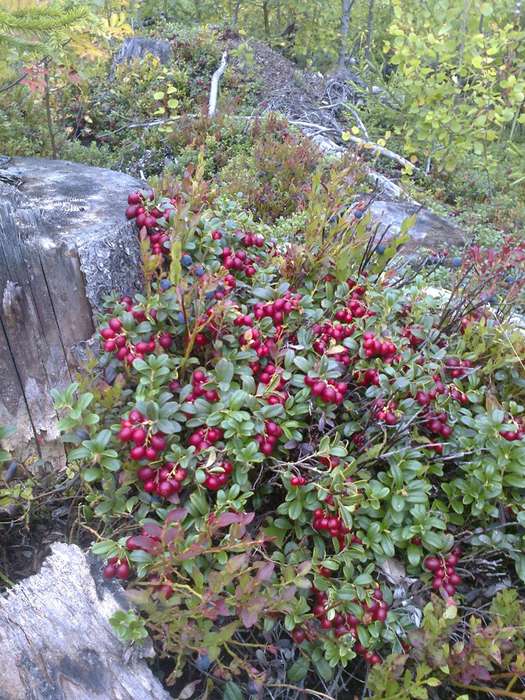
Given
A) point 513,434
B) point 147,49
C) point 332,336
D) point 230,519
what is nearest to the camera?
point 230,519

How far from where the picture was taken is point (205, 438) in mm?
1962

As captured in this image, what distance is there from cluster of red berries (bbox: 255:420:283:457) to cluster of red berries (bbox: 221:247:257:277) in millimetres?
853

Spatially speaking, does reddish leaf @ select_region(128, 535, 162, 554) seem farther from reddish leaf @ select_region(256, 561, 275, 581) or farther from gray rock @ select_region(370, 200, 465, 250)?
gray rock @ select_region(370, 200, 465, 250)

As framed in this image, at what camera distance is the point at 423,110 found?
21.1 ft

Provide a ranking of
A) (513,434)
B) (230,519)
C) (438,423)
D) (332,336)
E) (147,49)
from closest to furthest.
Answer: (230,519)
(513,434)
(438,423)
(332,336)
(147,49)

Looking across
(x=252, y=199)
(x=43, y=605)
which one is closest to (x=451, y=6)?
(x=252, y=199)

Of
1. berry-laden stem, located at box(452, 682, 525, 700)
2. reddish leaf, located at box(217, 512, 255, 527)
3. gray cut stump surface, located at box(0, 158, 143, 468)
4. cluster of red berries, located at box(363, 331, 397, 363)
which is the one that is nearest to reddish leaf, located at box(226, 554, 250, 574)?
reddish leaf, located at box(217, 512, 255, 527)

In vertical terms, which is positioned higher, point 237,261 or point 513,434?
point 237,261

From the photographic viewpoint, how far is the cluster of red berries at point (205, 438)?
195 cm

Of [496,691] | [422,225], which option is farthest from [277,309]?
[422,225]

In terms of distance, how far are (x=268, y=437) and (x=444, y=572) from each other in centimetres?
74

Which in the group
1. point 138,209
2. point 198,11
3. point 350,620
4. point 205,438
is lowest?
point 350,620

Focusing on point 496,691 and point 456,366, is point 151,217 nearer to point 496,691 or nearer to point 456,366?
point 456,366

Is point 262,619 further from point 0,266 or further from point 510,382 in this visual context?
point 0,266
